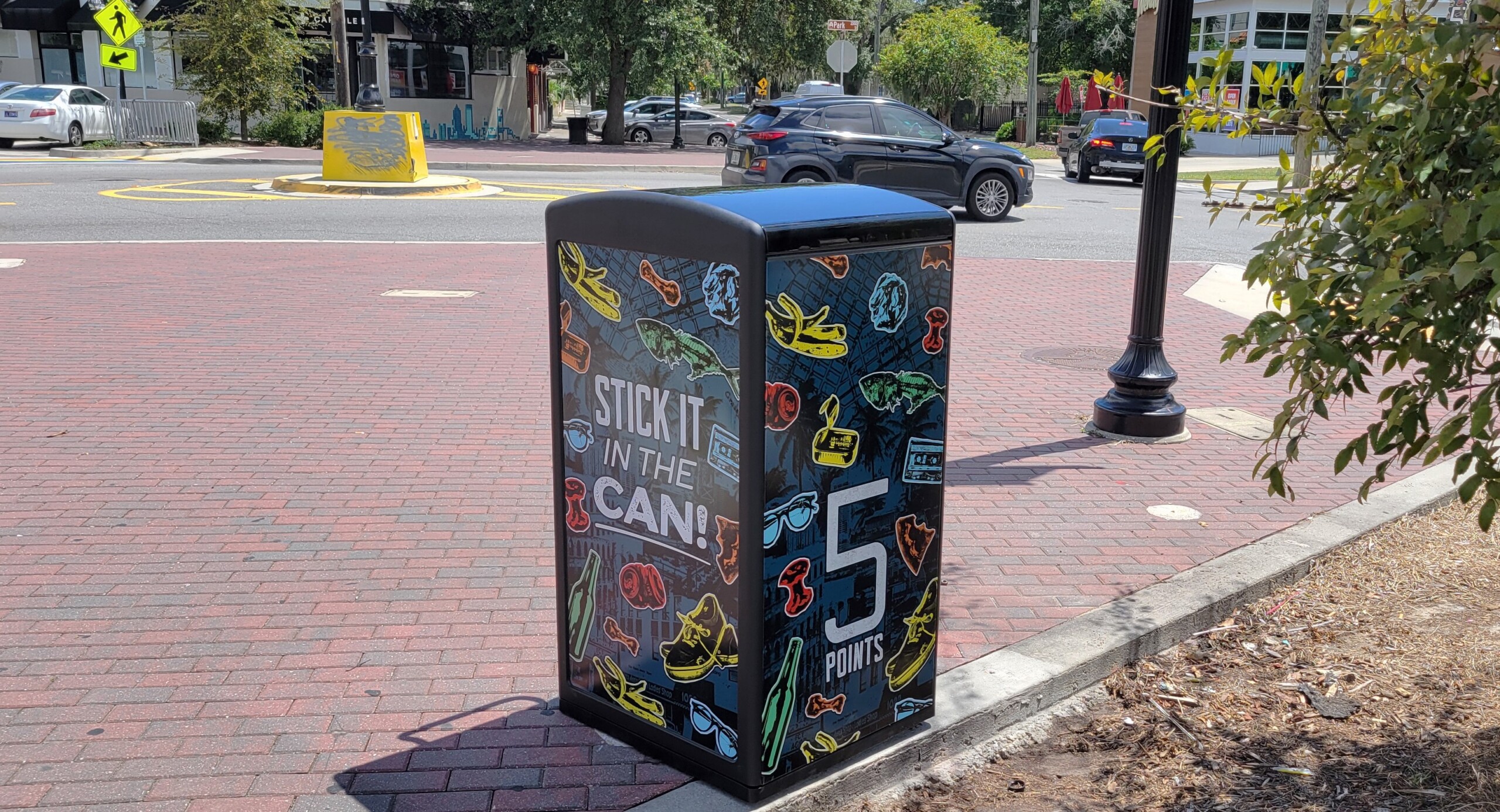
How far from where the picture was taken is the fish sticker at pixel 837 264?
10.4 ft

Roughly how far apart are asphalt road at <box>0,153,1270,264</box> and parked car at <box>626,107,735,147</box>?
53.1 ft

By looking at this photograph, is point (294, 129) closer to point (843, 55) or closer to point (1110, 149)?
point (843, 55)

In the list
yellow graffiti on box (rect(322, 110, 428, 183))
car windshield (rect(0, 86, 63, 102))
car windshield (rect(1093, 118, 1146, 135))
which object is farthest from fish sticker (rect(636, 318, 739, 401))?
car windshield (rect(0, 86, 63, 102))

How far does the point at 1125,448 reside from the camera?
688 centimetres

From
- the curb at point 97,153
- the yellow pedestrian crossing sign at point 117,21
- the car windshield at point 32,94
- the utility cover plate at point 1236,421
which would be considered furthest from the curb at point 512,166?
the utility cover plate at point 1236,421

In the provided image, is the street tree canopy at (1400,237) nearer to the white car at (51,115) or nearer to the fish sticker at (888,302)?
the fish sticker at (888,302)

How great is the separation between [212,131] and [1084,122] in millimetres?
21592

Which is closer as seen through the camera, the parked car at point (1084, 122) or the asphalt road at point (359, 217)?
the asphalt road at point (359, 217)

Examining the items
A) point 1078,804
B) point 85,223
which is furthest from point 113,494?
point 85,223

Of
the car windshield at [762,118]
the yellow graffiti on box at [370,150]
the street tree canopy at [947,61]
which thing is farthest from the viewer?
the street tree canopy at [947,61]

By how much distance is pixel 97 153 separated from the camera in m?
27.4

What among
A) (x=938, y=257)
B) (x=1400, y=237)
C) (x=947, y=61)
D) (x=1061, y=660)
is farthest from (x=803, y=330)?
(x=947, y=61)

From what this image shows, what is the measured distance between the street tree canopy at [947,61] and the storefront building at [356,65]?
43.5 ft

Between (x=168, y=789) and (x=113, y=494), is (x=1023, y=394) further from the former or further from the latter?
(x=168, y=789)
